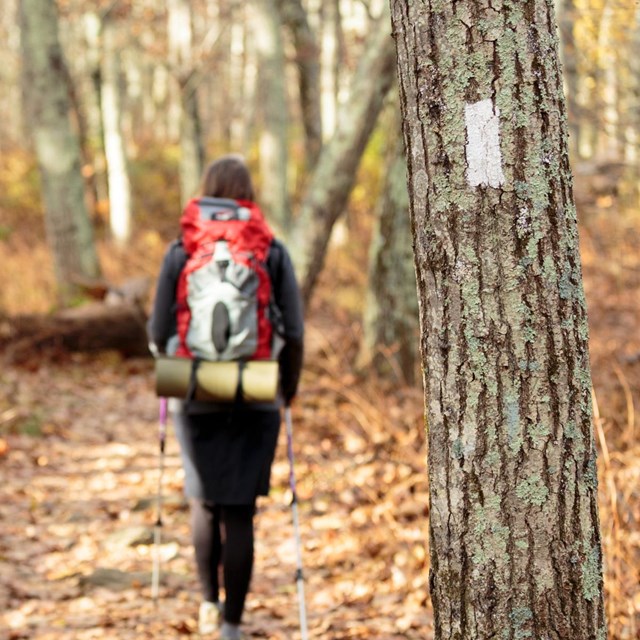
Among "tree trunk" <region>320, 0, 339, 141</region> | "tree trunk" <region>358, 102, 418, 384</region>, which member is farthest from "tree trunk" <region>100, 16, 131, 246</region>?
"tree trunk" <region>358, 102, 418, 384</region>

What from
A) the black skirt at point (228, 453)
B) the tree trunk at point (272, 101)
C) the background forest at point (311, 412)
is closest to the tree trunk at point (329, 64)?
the background forest at point (311, 412)

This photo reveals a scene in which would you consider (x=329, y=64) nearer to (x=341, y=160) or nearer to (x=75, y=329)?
(x=75, y=329)

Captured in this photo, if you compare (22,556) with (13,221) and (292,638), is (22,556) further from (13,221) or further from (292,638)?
(13,221)

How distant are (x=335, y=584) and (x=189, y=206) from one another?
2.21m

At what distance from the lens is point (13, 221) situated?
65.3 ft

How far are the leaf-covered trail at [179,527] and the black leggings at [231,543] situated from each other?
0.38 meters

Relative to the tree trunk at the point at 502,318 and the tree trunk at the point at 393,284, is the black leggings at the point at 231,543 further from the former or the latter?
the tree trunk at the point at 393,284

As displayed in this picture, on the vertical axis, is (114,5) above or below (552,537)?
above

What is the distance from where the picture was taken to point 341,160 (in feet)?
22.6

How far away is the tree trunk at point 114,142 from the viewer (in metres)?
15.5

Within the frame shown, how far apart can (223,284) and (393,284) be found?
366 centimetres

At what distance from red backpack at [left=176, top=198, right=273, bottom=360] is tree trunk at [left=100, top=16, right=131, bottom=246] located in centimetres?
1235

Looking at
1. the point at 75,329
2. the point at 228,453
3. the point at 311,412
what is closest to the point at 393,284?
the point at 311,412

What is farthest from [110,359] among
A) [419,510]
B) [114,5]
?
[114,5]
